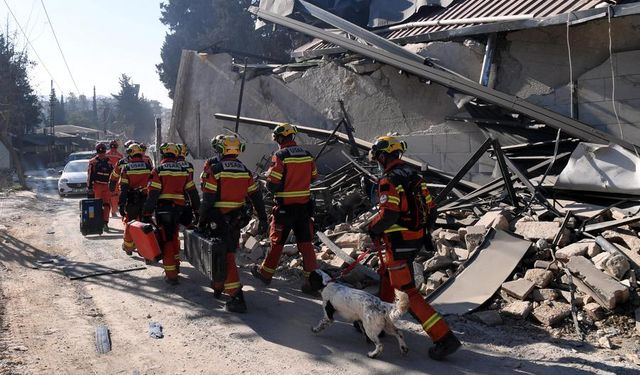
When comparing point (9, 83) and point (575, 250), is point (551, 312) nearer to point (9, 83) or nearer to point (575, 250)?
point (575, 250)

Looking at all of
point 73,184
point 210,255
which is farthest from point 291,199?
point 73,184

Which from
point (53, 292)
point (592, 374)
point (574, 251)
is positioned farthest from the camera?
point (53, 292)

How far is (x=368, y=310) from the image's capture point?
4695 mm

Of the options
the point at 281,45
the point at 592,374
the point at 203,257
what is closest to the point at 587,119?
the point at 592,374

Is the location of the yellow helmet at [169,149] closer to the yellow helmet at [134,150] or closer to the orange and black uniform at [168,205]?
the orange and black uniform at [168,205]

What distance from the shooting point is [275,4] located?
14.7 m

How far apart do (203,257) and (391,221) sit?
2.50 metres

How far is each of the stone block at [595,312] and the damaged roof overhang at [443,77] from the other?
2.84m

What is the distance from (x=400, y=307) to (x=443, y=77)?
19.1 ft

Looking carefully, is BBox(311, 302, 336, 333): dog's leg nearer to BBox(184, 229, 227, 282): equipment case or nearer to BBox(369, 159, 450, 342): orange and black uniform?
BBox(369, 159, 450, 342): orange and black uniform

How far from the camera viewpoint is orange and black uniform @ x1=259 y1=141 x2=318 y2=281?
6.58 metres

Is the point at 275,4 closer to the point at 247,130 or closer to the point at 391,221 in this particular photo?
the point at 247,130

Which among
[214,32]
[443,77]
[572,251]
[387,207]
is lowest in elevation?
[572,251]

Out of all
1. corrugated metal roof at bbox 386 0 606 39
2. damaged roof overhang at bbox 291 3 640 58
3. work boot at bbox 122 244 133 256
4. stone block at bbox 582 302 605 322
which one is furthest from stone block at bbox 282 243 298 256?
corrugated metal roof at bbox 386 0 606 39
